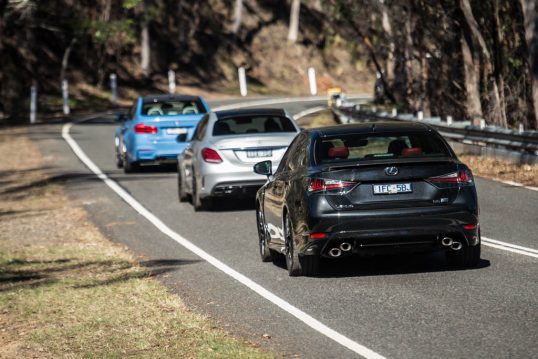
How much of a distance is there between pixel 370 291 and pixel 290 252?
4.44 ft

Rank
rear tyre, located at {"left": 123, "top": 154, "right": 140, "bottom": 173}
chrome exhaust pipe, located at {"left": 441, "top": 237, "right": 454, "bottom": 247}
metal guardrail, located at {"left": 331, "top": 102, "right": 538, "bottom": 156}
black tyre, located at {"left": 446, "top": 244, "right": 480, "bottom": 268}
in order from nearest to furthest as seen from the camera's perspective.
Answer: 1. chrome exhaust pipe, located at {"left": 441, "top": 237, "right": 454, "bottom": 247}
2. black tyre, located at {"left": 446, "top": 244, "right": 480, "bottom": 268}
3. metal guardrail, located at {"left": 331, "top": 102, "right": 538, "bottom": 156}
4. rear tyre, located at {"left": 123, "top": 154, "right": 140, "bottom": 173}

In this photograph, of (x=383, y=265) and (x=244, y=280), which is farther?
(x=383, y=265)

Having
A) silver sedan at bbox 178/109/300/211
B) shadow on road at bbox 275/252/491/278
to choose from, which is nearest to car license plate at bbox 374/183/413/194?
shadow on road at bbox 275/252/491/278

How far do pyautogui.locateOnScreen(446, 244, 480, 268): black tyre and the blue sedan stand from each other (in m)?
12.8

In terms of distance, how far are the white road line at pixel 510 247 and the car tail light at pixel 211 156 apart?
5.19 metres

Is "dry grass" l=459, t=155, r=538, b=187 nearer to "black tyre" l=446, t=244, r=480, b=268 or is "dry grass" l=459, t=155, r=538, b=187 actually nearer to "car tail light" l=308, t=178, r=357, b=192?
"black tyre" l=446, t=244, r=480, b=268

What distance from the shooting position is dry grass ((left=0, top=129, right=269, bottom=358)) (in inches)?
342

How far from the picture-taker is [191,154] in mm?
19125

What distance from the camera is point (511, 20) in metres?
30.8

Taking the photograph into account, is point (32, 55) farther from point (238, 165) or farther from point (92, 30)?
point (238, 165)

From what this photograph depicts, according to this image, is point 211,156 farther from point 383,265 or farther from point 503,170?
point 503,170

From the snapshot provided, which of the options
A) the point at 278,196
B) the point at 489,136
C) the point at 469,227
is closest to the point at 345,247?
the point at 469,227

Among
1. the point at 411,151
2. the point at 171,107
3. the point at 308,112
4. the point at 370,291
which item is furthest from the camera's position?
the point at 308,112

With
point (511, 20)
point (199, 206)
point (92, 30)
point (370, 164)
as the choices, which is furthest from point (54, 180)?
point (92, 30)
